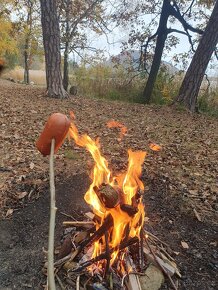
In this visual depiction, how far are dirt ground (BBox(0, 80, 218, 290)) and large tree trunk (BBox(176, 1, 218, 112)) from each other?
164 cm

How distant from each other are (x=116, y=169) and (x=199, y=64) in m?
5.40

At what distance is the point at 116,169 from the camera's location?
459 centimetres

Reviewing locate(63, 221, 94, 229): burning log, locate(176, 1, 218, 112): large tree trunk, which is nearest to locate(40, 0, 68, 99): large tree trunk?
locate(176, 1, 218, 112): large tree trunk

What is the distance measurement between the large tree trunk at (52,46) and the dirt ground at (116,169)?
1.90 metres

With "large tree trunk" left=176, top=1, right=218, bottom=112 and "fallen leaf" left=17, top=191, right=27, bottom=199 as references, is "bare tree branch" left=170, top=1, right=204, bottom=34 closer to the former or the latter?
"large tree trunk" left=176, top=1, right=218, bottom=112

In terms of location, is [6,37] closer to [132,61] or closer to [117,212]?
[132,61]

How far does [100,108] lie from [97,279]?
21.0 ft

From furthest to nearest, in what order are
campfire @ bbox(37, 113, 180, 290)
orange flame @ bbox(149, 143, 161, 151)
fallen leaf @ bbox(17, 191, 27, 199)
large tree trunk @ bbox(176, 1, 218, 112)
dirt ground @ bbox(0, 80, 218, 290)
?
large tree trunk @ bbox(176, 1, 218, 112) < orange flame @ bbox(149, 143, 161, 151) < fallen leaf @ bbox(17, 191, 27, 199) < dirt ground @ bbox(0, 80, 218, 290) < campfire @ bbox(37, 113, 180, 290)

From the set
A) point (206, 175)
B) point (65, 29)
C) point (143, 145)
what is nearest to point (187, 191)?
point (206, 175)

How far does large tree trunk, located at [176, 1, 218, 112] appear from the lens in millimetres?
8273

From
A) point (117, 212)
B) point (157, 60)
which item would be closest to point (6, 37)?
point (157, 60)

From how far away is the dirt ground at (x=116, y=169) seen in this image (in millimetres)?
2780

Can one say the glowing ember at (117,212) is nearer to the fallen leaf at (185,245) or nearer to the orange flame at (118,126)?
the fallen leaf at (185,245)

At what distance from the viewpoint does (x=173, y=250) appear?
116 inches
